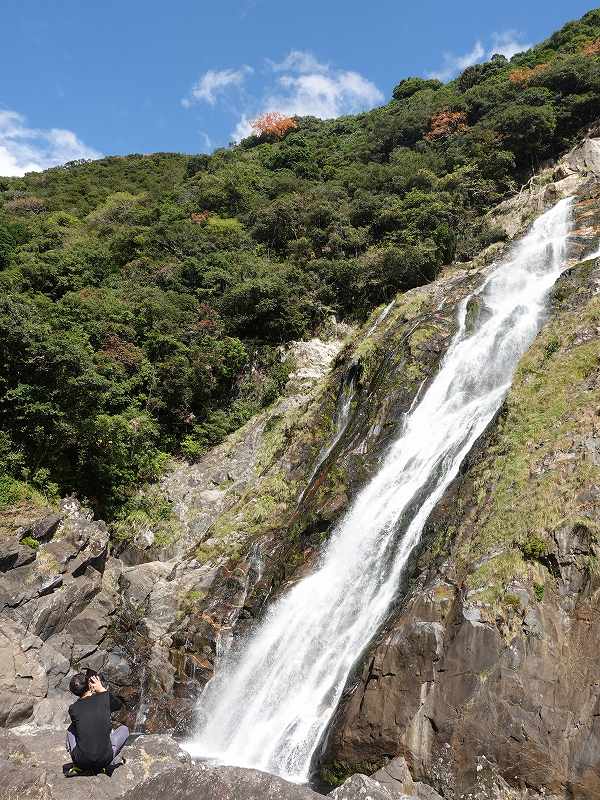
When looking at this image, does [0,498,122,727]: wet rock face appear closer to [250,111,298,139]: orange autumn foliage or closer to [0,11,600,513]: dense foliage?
[0,11,600,513]: dense foliage

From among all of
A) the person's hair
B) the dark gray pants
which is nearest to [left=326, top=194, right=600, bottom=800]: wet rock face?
the dark gray pants

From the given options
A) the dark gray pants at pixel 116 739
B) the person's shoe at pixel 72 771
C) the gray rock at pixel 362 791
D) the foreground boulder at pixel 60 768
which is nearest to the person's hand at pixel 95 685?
the dark gray pants at pixel 116 739

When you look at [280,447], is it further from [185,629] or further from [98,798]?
[98,798]

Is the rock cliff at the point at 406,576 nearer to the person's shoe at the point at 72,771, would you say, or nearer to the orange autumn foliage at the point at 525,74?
Result: the person's shoe at the point at 72,771

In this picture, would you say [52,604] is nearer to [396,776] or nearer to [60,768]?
[60,768]

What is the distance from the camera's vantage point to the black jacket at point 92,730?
20.2ft

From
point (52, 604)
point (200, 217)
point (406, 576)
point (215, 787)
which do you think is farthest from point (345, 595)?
point (200, 217)

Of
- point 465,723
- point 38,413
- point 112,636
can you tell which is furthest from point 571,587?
point 38,413

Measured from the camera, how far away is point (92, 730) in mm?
6223

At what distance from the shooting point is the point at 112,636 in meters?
16.6

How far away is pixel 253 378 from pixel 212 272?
27.6 feet

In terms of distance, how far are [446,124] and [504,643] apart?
45201 millimetres

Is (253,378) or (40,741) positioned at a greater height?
(253,378)

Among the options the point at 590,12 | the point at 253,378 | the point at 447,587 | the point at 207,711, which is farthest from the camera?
the point at 590,12
